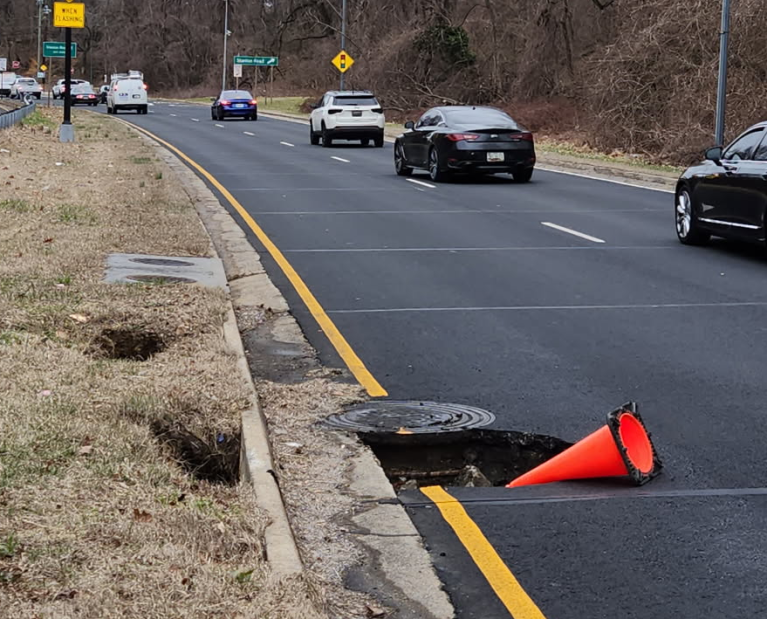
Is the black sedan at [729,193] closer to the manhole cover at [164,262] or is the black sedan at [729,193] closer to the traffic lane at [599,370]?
the traffic lane at [599,370]

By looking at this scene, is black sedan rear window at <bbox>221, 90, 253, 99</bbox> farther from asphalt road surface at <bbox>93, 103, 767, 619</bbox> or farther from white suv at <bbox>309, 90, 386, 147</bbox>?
asphalt road surface at <bbox>93, 103, 767, 619</bbox>

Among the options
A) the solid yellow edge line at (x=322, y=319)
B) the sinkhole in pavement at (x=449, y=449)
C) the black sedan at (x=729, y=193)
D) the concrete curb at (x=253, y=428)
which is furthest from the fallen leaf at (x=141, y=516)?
the black sedan at (x=729, y=193)

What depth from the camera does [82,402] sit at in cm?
706

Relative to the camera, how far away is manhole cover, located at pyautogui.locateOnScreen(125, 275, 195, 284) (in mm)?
11500

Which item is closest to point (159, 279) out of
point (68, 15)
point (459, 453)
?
point (459, 453)

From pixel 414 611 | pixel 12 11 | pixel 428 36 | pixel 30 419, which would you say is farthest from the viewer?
pixel 12 11

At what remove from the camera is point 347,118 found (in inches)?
1549

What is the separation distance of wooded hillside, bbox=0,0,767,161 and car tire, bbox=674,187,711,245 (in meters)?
14.8

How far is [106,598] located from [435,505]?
6.37ft

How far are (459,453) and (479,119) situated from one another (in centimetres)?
1937

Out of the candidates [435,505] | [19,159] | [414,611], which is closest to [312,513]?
[435,505]

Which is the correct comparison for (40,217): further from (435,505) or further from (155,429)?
(435,505)

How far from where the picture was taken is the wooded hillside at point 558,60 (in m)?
31.4

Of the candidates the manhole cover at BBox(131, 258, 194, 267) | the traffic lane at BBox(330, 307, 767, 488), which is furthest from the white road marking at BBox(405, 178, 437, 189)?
the traffic lane at BBox(330, 307, 767, 488)
